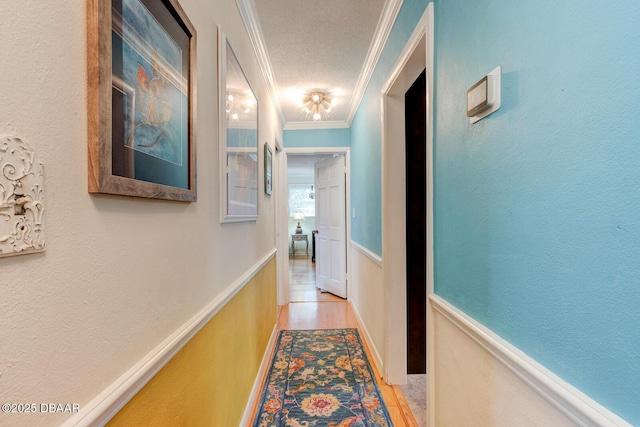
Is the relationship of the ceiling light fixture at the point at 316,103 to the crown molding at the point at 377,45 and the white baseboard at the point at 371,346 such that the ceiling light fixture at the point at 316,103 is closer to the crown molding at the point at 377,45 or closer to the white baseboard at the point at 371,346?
the crown molding at the point at 377,45

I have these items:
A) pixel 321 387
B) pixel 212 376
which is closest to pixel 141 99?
pixel 212 376

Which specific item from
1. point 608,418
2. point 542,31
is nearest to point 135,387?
point 608,418

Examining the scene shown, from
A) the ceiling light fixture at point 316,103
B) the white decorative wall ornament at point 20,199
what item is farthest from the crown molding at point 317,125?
the white decorative wall ornament at point 20,199

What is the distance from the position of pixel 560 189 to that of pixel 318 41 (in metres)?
2.00

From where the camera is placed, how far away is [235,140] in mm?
1509

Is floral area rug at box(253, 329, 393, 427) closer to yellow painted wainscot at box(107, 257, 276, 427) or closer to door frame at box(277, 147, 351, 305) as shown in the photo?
yellow painted wainscot at box(107, 257, 276, 427)

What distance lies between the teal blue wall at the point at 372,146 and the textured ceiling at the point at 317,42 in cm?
20

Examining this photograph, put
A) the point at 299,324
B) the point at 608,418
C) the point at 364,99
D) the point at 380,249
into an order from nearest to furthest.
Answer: the point at 608,418
the point at 380,249
the point at 364,99
the point at 299,324

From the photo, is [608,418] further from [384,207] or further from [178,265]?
[384,207]

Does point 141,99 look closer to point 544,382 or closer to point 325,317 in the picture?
point 544,382

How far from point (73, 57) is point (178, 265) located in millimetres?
584

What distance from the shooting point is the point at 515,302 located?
29.5 inches

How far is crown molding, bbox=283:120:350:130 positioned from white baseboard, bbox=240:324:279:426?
8.40ft

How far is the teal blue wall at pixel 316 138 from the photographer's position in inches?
156
